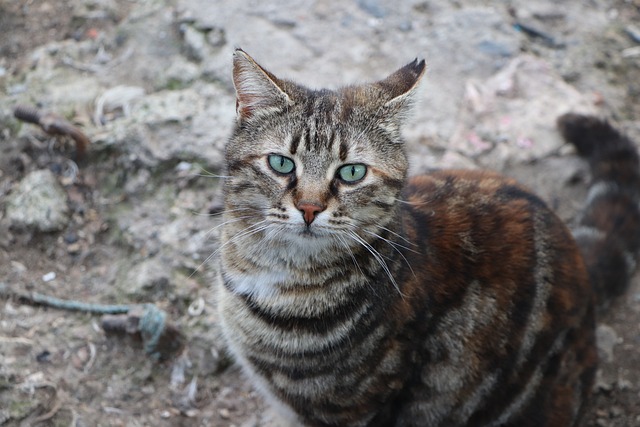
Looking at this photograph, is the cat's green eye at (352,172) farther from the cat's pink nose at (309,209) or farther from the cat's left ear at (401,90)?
the cat's left ear at (401,90)

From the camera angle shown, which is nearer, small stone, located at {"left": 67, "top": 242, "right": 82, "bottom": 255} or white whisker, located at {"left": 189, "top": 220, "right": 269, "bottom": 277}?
white whisker, located at {"left": 189, "top": 220, "right": 269, "bottom": 277}

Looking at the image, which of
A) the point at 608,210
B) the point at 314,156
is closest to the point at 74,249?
the point at 314,156

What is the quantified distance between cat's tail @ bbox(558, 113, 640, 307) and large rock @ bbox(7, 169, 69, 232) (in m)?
2.91

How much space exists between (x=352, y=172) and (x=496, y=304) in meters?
0.86

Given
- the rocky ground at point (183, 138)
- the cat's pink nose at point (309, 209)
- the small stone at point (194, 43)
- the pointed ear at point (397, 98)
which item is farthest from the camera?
the small stone at point (194, 43)

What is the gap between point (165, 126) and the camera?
459 cm

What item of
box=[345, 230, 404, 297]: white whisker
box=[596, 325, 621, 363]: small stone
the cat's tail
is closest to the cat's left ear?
box=[345, 230, 404, 297]: white whisker

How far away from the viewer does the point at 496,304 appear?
3105mm

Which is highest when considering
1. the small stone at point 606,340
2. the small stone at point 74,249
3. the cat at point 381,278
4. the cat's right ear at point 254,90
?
the cat's right ear at point 254,90

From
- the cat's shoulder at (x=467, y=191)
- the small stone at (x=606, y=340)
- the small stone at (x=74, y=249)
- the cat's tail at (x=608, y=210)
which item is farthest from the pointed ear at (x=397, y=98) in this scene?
the small stone at (x=74, y=249)

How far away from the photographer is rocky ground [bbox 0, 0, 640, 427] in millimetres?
3799

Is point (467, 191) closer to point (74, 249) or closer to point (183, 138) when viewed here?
point (183, 138)

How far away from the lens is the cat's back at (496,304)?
10.2 ft

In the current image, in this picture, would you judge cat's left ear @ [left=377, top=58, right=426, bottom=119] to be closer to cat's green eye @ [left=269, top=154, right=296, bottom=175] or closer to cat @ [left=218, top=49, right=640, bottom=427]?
cat @ [left=218, top=49, right=640, bottom=427]
